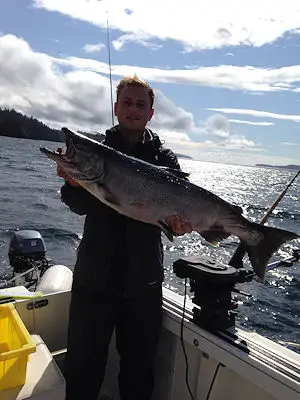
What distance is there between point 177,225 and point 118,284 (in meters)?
0.74

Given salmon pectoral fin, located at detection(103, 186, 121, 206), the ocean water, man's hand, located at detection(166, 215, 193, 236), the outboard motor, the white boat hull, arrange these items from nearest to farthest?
the white boat hull < salmon pectoral fin, located at detection(103, 186, 121, 206) < man's hand, located at detection(166, 215, 193, 236) < the outboard motor < the ocean water

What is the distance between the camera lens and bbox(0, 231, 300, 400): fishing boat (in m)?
3.16

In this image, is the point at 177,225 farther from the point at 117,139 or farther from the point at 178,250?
the point at 178,250

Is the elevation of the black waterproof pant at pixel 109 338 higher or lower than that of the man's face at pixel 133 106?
lower

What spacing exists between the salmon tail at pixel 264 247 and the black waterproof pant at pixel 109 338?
36.6 inches

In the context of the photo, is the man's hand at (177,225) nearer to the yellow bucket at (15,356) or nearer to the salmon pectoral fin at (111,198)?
the salmon pectoral fin at (111,198)

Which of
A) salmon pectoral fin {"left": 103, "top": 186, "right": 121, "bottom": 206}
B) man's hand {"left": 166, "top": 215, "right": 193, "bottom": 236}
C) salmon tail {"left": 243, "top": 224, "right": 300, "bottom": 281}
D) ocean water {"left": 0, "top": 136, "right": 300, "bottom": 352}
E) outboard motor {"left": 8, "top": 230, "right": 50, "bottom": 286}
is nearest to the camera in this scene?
salmon pectoral fin {"left": 103, "top": 186, "right": 121, "bottom": 206}

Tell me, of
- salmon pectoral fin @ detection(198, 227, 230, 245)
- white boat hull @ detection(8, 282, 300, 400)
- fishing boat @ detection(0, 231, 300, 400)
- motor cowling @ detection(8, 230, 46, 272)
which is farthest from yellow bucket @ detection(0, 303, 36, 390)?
motor cowling @ detection(8, 230, 46, 272)

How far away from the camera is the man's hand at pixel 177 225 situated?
11.8 feet

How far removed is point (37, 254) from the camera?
7375 mm

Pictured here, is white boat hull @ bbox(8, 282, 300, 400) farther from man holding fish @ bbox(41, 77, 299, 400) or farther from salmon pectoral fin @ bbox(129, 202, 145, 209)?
salmon pectoral fin @ bbox(129, 202, 145, 209)

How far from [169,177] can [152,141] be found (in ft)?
1.49

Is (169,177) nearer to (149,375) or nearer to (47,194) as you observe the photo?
(149,375)

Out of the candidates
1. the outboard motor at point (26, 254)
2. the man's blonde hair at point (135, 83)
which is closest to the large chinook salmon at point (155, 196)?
the man's blonde hair at point (135, 83)
